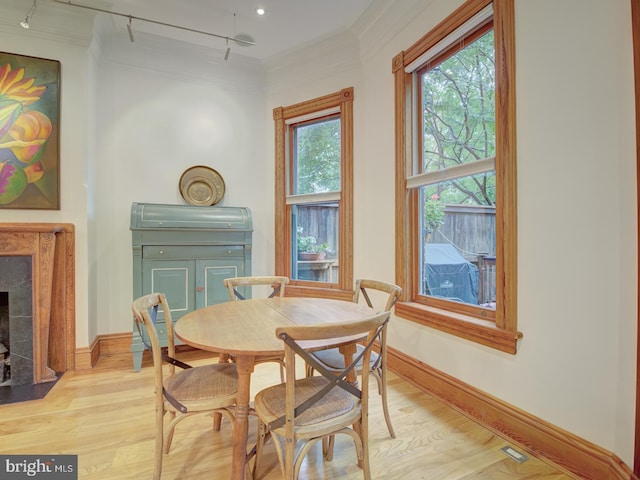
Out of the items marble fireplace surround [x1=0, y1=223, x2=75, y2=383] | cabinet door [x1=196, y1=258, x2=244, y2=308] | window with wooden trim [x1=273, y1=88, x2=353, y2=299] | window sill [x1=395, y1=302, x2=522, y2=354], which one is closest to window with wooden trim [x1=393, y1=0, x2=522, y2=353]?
window sill [x1=395, y1=302, x2=522, y2=354]


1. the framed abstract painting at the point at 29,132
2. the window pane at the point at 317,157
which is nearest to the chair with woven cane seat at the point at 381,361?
the window pane at the point at 317,157

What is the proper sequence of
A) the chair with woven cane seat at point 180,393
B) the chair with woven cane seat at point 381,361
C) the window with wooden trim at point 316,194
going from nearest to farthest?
the chair with woven cane seat at point 180,393 < the chair with woven cane seat at point 381,361 < the window with wooden trim at point 316,194

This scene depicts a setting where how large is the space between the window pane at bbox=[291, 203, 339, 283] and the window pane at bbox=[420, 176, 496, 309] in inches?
42.1

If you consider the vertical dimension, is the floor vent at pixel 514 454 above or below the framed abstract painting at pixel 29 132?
below

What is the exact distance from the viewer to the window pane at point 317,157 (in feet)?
11.2

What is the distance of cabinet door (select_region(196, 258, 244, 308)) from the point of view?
2994 millimetres

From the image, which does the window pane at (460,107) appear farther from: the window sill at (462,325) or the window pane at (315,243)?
the window pane at (315,243)

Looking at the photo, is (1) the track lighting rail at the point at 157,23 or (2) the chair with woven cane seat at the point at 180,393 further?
(1) the track lighting rail at the point at 157,23

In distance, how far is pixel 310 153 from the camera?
11.8 feet

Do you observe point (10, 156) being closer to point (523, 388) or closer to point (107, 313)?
point (107, 313)

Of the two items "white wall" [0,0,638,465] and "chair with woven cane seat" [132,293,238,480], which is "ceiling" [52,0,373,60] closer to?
"white wall" [0,0,638,465]

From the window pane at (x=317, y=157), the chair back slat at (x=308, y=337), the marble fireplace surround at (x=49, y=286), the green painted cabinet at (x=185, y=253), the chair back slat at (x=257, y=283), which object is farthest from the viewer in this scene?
the window pane at (x=317, y=157)

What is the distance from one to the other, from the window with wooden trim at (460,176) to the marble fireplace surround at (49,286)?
→ 2738 millimetres

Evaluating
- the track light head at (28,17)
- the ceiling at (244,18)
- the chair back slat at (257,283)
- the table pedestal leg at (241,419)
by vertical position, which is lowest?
the table pedestal leg at (241,419)
